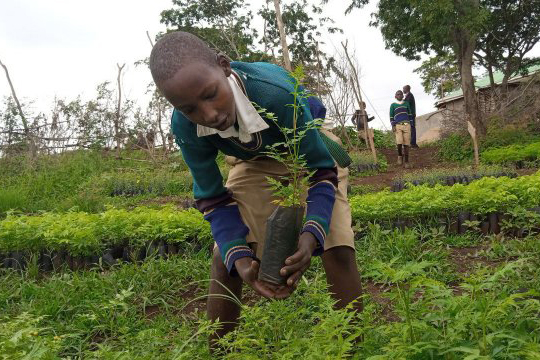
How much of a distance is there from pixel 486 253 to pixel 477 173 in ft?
19.1

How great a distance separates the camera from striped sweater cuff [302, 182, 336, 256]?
2.03m

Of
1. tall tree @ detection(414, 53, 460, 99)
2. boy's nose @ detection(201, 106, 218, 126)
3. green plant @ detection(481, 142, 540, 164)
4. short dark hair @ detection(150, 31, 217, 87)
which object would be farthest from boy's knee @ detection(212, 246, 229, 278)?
tall tree @ detection(414, 53, 460, 99)

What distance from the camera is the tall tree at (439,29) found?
43.9 feet

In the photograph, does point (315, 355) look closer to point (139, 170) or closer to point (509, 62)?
point (139, 170)

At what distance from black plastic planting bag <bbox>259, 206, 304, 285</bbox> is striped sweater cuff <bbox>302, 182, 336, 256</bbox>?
0.55 ft

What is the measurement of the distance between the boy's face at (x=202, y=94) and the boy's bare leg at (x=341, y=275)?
0.76 metres

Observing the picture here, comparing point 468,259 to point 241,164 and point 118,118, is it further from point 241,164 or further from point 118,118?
→ point 118,118

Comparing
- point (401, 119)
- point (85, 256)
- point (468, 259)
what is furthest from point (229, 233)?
point (401, 119)

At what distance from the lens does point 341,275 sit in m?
2.24

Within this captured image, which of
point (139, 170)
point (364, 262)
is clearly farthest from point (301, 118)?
point (139, 170)

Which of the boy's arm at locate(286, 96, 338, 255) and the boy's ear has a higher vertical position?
the boy's ear

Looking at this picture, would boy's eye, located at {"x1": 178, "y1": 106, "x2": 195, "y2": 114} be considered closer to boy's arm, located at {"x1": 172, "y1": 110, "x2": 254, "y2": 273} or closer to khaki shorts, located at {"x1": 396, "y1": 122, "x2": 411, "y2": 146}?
boy's arm, located at {"x1": 172, "y1": 110, "x2": 254, "y2": 273}

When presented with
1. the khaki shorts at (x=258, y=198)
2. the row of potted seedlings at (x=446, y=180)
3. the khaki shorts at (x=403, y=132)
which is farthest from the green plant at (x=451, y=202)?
the khaki shorts at (x=403, y=132)

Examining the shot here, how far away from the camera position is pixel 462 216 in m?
4.95
